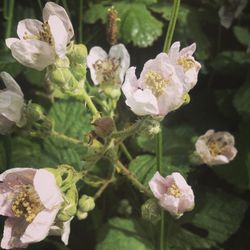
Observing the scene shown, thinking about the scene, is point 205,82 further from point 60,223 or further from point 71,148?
point 60,223

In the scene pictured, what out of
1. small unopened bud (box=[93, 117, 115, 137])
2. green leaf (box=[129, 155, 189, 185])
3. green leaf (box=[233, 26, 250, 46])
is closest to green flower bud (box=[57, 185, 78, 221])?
small unopened bud (box=[93, 117, 115, 137])

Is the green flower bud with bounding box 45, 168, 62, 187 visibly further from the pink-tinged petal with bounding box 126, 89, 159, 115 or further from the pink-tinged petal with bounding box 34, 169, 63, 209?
the pink-tinged petal with bounding box 126, 89, 159, 115

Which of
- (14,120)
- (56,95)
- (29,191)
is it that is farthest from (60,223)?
(56,95)

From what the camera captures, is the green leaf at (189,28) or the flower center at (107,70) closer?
the flower center at (107,70)

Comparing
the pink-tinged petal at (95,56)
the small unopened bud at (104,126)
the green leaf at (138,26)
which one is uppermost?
the green leaf at (138,26)

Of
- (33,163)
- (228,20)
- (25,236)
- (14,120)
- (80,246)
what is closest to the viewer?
(25,236)

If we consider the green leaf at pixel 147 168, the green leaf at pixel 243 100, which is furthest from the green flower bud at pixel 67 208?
the green leaf at pixel 243 100

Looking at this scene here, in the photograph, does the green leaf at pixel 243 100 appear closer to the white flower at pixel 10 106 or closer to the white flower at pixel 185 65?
the white flower at pixel 185 65
